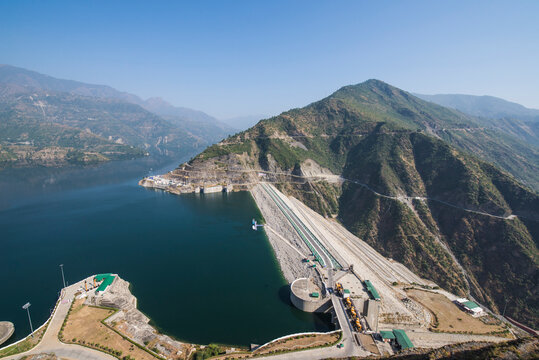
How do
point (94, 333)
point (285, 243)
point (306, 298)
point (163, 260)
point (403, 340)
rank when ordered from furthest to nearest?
point (285, 243) → point (163, 260) → point (306, 298) → point (403, 340) → point (94, 333)

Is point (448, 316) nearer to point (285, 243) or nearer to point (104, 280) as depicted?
point (285, 243)

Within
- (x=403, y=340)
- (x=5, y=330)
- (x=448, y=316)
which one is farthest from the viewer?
(x=448, y=316)

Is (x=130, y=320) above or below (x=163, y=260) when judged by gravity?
below

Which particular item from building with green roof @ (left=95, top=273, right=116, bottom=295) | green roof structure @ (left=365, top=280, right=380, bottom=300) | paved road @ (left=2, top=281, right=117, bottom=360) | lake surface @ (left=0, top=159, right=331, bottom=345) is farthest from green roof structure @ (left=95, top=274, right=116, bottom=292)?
green roof structure @ (left=365, top=280, right=380, bottom=300)

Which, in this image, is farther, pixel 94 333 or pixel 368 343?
pixel 368 343

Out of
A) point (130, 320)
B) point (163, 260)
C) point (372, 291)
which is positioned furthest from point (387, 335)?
point (163, 260)

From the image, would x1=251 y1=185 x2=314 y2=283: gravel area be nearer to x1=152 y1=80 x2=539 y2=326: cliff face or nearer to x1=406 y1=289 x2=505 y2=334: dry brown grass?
x1=152 y1=80 x2=539 y2=326: cliff face

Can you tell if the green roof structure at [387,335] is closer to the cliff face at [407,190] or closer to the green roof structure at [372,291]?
the green roof structure at [372,291]
